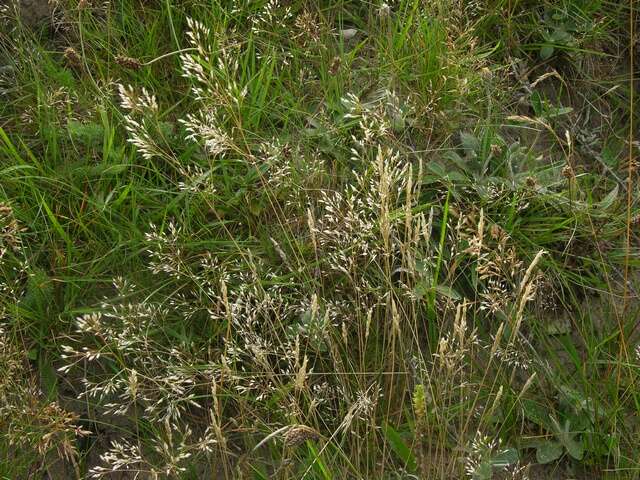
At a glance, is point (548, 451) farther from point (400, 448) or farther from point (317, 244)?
point (317, 244)

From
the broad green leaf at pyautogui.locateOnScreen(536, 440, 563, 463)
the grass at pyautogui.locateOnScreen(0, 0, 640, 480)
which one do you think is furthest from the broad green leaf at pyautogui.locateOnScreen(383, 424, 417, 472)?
the broad green leaf at pyautogui.locateOnScreen(536, 440, 563, 463)

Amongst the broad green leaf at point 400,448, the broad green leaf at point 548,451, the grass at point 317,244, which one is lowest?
the broad green leaf at point 548,451

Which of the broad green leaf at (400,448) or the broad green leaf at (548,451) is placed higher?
the broad green leaf at (400,448)

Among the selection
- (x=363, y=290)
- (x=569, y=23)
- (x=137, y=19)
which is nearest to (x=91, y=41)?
(x=137, y=19)

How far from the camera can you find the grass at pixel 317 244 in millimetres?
2293

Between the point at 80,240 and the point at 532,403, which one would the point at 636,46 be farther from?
the point at 80,240

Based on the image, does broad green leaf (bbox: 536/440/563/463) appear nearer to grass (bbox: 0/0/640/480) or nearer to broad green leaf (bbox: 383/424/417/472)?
grass (bbox: 0/0/640/480)

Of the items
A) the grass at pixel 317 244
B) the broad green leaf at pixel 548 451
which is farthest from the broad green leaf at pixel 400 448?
the broad green leaf at pixel 548 451

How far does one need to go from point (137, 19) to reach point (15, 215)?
0.92 meters

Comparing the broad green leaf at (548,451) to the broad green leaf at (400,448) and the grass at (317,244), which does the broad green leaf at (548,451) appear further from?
the broad green leaf at (400,448)

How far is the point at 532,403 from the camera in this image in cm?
248

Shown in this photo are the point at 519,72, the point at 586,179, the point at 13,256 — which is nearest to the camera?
the point at 13,256

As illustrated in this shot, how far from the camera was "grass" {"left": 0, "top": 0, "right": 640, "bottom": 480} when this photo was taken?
2.29m

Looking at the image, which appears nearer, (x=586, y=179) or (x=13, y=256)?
(x=13, y=256)
